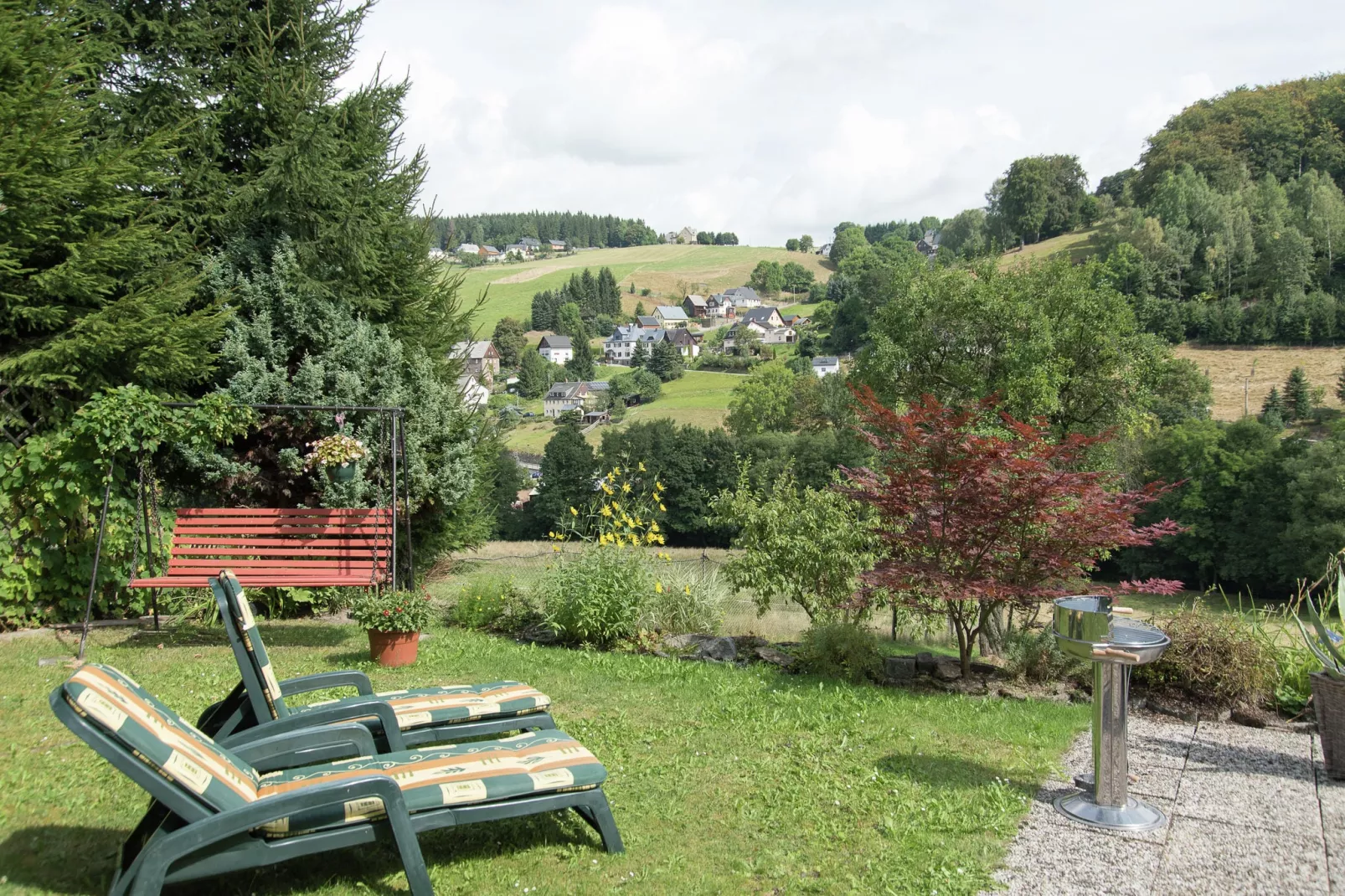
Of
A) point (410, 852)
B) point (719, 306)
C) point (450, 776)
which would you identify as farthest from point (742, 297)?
point (410, 852)

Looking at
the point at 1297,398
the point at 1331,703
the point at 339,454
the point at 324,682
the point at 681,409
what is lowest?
the point at 681,409

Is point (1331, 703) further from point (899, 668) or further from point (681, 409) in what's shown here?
point (681, 409)

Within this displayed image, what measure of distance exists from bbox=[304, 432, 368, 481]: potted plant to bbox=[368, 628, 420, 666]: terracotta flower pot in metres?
2.08

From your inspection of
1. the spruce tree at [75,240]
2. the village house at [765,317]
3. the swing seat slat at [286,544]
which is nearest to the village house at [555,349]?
the village house at [765,317]

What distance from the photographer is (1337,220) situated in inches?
2670

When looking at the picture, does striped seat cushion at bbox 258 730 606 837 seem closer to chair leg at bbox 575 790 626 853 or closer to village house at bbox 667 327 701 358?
chair leg at bbox 575 790 626 853

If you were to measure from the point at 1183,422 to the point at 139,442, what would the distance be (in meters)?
46.1

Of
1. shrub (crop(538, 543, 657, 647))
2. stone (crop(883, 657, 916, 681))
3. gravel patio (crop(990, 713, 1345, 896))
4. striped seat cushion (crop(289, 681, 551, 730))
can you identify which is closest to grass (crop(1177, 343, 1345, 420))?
stone (crop(883, 657, 916, 681))

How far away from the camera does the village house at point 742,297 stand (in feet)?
404

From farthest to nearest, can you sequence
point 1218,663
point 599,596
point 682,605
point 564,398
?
point 564,398 < point 682,605 < point 599,596 < point 1218,663

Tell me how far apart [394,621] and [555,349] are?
91.8m

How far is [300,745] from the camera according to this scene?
3584 millimetres

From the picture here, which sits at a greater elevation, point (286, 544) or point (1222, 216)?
point (1222, 216)

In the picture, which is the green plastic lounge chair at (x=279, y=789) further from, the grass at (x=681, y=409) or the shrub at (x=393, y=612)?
the grass at (x=681, y=409)
